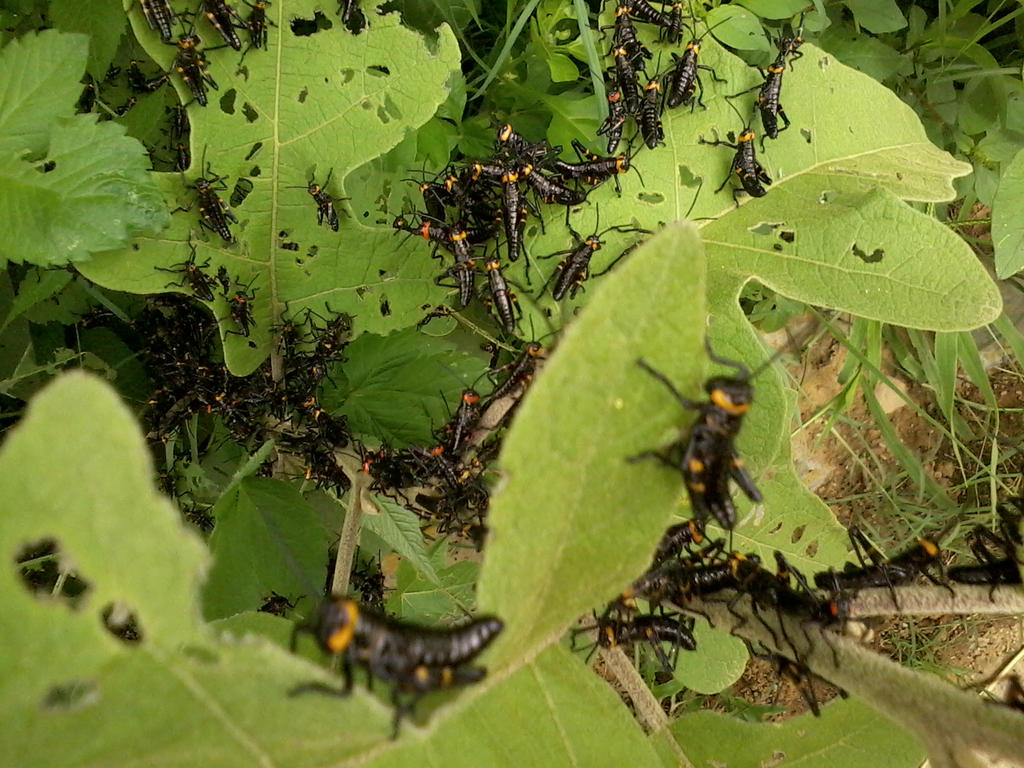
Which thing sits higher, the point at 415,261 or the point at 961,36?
the point at 961,36

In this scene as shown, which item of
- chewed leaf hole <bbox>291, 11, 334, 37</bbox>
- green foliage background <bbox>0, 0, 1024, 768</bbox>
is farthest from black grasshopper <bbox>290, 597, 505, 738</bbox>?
chewed leaf hole <bbox>291, 11, 334, 37</bbox>

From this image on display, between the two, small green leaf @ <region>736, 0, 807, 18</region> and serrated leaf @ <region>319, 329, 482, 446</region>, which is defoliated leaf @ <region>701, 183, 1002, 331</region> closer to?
small green leaf @ <region>736, 0, 807, 18</region>

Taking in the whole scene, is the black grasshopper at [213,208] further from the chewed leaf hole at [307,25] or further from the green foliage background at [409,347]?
the chewed leaf hole at [307,25]

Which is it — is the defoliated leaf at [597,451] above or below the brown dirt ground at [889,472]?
above

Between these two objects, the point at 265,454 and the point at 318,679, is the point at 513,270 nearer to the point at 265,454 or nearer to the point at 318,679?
the point at 265,454

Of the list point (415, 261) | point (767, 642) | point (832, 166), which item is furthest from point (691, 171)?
point (767, 642)

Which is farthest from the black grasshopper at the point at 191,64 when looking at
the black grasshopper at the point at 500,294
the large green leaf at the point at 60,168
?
the black grasshopper at the point at 500,294
